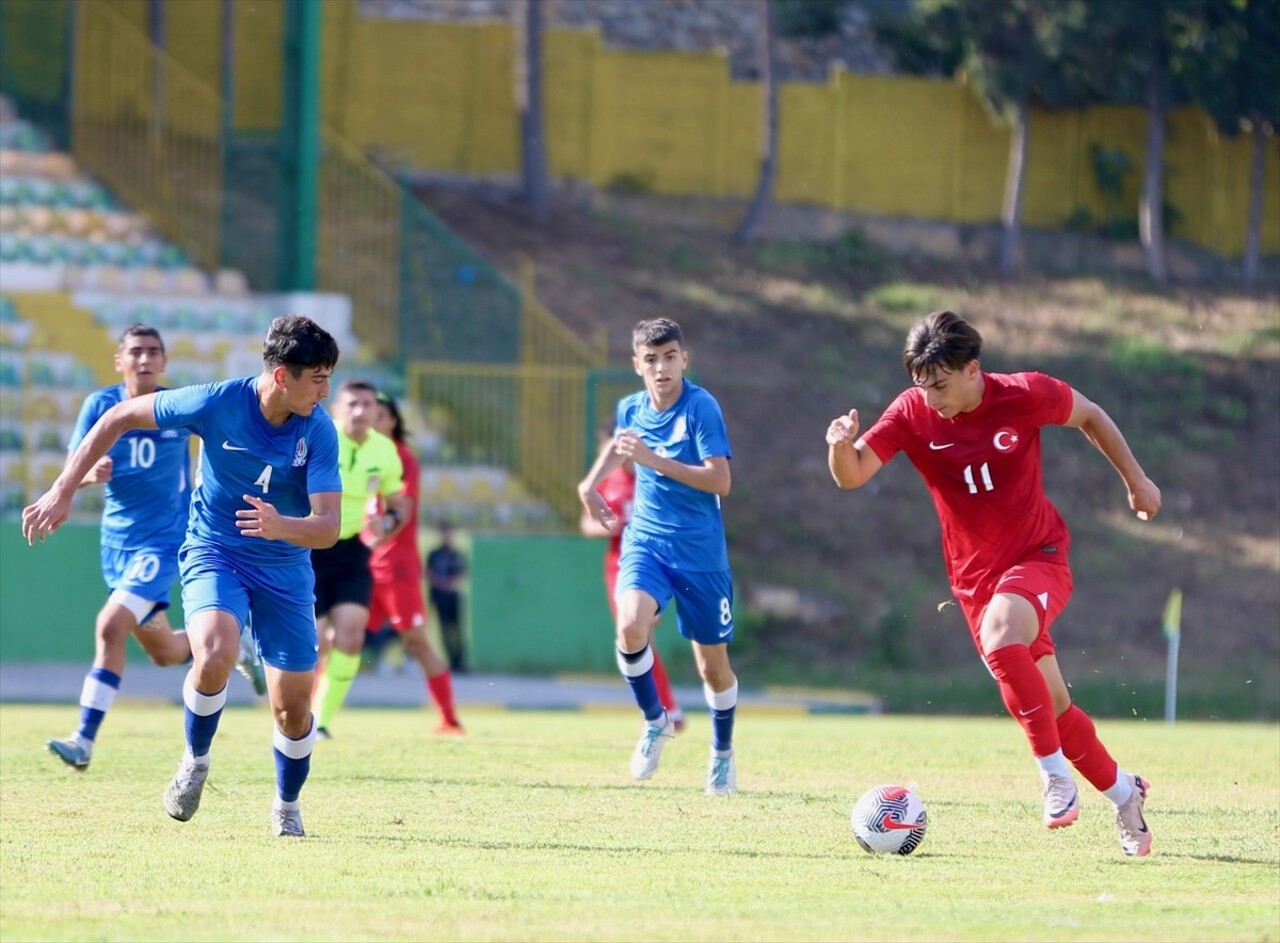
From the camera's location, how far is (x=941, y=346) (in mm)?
7891

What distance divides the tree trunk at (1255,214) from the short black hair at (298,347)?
39.0m

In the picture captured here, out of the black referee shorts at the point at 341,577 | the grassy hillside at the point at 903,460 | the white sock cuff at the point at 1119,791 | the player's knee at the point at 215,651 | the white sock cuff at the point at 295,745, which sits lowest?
the grassy hillside at the point at 903,460

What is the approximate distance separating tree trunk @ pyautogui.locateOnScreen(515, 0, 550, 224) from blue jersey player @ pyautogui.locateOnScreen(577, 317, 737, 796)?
30349 millimetres

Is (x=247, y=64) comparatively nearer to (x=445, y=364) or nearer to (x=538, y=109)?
(x=538, y=109)

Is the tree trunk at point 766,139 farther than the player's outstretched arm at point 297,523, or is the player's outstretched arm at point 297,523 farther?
the tree trunk at point 766,139

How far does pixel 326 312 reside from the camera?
2702cm

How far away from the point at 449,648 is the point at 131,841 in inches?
627

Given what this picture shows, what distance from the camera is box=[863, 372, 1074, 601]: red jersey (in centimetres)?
815

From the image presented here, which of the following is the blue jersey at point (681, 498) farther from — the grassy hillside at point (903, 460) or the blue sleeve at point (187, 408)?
the grassy hillside at point (903, 460)

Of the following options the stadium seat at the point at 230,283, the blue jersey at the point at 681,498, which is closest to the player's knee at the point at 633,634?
the blue jersey at the point at 681,498

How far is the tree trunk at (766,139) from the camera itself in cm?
4165

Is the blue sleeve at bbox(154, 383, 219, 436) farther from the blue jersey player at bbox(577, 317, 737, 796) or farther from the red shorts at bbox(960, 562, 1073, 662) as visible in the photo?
the red shorts at bbox(960, 562, 1073, 662)

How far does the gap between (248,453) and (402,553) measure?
5.42m

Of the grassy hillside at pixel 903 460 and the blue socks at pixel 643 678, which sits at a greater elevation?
the blue socks at pixel 643 678
